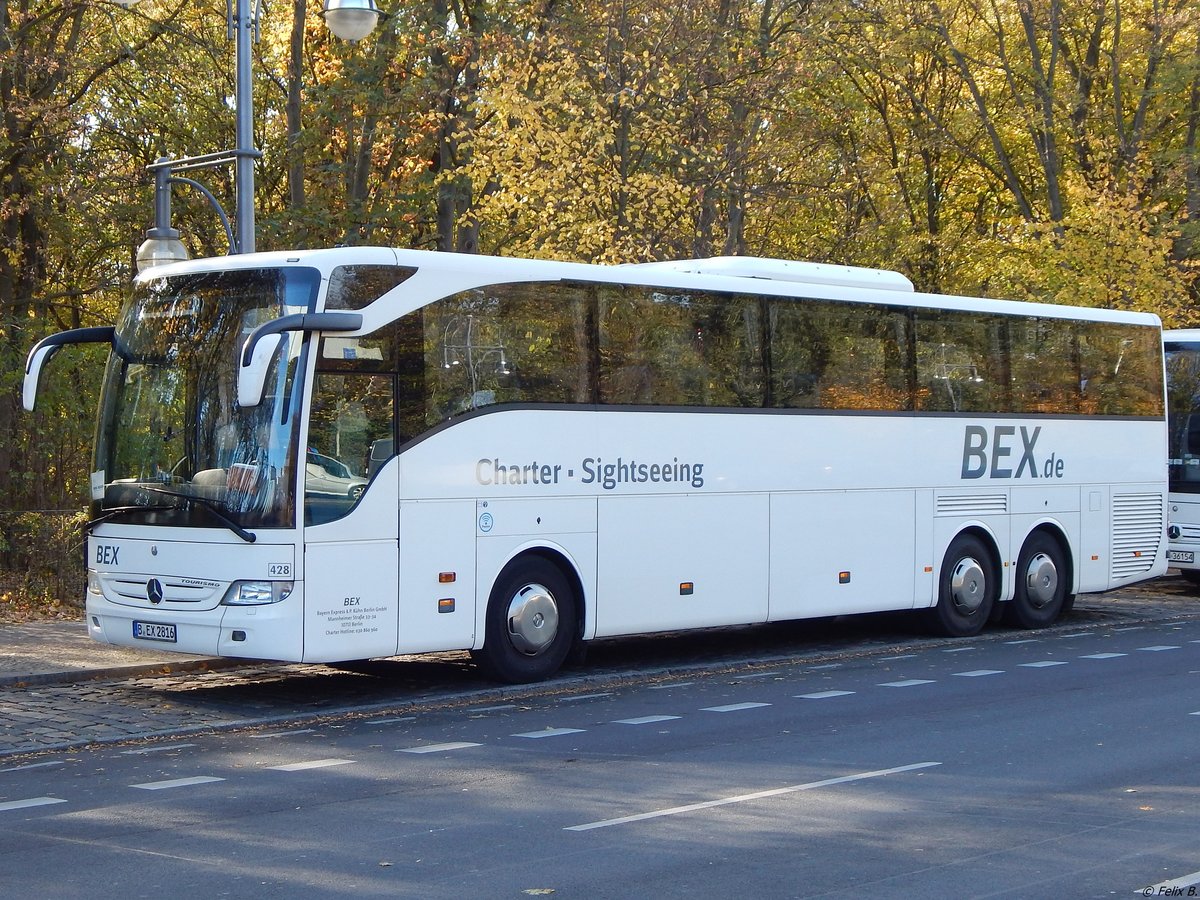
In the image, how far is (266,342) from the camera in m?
12.0

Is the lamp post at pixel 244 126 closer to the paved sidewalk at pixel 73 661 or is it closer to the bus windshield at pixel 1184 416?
the paved sidewalk at pixel 73 661


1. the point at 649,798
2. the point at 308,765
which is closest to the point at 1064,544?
the point at 649,798

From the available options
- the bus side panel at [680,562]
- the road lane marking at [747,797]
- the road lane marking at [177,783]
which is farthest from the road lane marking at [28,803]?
the bus side panel at [680,562]

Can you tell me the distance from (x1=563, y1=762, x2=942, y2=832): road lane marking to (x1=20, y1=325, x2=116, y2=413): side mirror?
678 cm

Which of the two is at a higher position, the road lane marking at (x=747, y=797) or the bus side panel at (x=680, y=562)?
the bus side panel at (x=680, y=562)

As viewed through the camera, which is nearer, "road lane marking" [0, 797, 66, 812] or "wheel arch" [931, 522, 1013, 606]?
"road lane marking" [0, 797, 66, 812]

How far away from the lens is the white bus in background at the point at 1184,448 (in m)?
22.8

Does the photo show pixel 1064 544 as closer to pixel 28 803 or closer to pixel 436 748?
pixel 436 748

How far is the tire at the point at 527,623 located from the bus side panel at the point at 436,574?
1.10 feet

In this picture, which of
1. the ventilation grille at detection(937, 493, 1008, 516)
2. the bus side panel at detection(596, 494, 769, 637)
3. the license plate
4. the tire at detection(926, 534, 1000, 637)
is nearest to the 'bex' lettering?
the ventilation grille at detection(937, 493, 1008, 516)

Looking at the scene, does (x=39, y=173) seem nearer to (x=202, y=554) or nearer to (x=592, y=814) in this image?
(x=202, y=554)

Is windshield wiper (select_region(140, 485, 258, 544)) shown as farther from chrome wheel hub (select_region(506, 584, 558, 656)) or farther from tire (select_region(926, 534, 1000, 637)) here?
tire (select_region(926, 534, 1000, 637))

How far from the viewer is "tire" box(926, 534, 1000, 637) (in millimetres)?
17984

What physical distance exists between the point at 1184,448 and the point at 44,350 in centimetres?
1650
